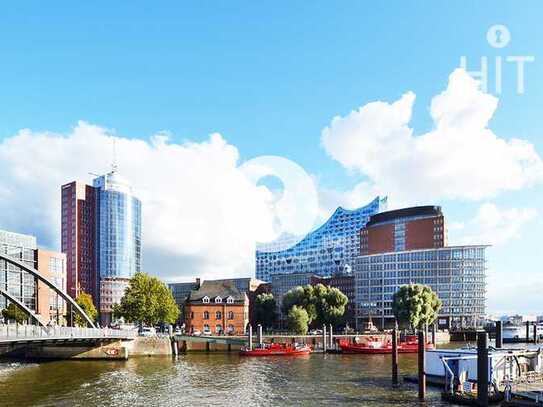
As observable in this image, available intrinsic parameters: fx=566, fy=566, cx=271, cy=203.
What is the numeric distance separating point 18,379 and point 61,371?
824 cm

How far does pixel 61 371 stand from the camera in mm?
68312

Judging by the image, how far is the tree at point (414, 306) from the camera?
421 feet

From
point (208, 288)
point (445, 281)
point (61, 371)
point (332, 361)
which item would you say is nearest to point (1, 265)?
point (208, 288)

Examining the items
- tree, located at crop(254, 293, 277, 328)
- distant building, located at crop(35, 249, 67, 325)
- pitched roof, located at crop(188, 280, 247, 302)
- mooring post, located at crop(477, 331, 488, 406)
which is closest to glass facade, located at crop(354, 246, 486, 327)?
tree, located at crop(254, 293, 277, 328)

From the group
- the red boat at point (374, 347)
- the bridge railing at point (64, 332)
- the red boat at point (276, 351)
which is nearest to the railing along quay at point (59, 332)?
the bridge railing at point (64, 332)

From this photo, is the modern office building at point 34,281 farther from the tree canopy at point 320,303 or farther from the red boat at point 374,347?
the red boat at point 374,347

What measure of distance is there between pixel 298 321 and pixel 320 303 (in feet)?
39.9

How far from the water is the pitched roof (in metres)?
47.7

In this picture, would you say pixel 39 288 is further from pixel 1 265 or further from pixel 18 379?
pixel 18 379

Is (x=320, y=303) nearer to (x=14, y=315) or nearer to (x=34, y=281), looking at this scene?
(x=14, y=315)

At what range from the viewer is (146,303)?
104 meters

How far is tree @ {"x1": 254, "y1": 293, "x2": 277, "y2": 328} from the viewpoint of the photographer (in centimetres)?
→ 13550

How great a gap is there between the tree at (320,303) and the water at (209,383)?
39492 millimetres

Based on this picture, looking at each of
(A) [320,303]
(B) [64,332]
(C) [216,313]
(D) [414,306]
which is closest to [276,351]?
(B) [64,332]
